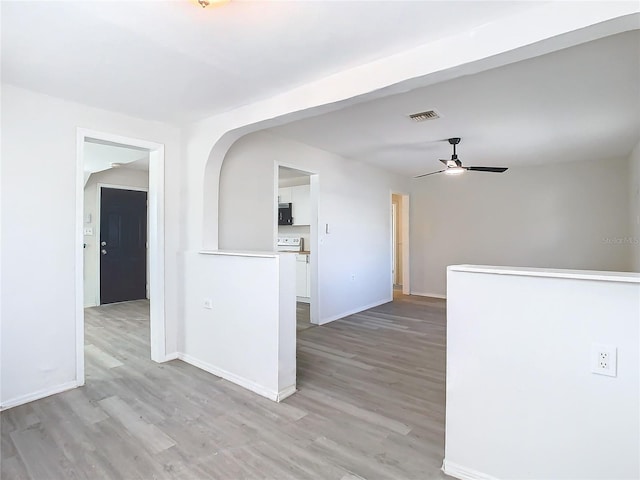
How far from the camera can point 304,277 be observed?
602 centimetres

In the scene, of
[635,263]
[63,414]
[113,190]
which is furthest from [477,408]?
[113,190]

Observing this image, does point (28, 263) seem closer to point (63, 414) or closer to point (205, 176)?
point (63, 414)

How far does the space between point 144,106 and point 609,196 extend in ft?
20.7

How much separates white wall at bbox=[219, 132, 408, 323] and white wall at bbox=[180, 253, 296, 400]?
24.9 inches

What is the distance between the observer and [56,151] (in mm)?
2742

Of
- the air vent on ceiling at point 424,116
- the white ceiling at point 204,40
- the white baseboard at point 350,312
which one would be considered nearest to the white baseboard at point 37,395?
the white ceiling at point 204,40

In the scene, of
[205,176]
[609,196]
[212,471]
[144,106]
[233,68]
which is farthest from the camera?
[609,196]

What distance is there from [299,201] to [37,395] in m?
4.47

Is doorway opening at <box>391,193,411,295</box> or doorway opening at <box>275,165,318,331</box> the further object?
doorway opening at <box>391,193,411,295</box>

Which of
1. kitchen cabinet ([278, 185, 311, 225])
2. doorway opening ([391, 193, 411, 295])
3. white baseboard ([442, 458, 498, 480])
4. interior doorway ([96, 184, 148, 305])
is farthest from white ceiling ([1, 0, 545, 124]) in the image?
doorway opening ([391, 193, 411, 295])

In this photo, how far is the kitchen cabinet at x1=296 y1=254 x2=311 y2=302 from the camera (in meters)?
5.94

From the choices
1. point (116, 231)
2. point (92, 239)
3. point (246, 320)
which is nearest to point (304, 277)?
point (246, 320)

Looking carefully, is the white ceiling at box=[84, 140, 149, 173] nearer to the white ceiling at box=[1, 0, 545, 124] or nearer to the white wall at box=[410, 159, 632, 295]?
the white ceiling at box=[1, 0, 545, 124]

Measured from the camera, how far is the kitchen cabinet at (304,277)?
19.5 ft
